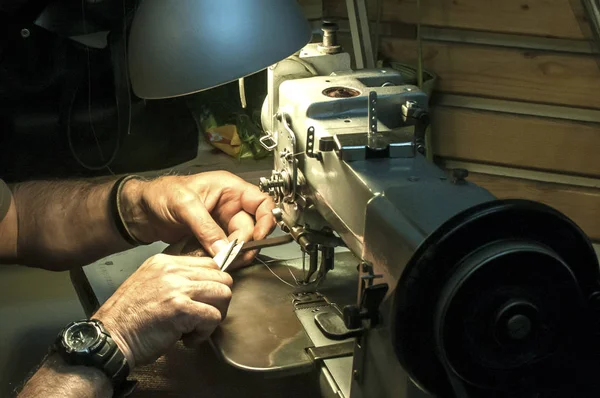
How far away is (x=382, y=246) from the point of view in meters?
0.97

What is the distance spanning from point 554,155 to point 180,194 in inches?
52.7

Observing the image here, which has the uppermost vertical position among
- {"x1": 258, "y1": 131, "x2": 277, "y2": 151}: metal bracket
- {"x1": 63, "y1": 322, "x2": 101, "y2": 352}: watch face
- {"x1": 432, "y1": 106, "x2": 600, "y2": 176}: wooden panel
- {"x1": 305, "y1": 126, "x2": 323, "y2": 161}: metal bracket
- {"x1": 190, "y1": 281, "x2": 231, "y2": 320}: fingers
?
{"x1": 305, "y1": 126, "x2": 323, "y2": 161}: metal bracket

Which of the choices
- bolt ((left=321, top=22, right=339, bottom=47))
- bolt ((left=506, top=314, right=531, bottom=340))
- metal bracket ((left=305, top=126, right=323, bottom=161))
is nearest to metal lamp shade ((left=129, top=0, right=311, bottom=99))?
metal bracket ((left=305, top=126, right=323, bottom=161))

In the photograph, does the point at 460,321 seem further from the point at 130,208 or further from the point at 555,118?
the point at 555,118

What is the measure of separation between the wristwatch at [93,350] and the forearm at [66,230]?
0.52 meters

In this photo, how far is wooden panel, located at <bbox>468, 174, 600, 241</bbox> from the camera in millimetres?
2400

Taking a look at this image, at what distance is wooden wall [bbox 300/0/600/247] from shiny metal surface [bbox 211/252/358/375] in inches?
40.7

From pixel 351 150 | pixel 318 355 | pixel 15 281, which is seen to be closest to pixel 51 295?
pixel 15 281

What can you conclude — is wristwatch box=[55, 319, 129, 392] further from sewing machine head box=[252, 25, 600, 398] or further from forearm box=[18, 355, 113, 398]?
sewing machine head box=[252, 25, 600, 398]

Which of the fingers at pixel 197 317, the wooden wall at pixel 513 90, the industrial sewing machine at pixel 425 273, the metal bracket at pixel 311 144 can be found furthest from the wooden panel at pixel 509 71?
the fingers at pixel 197 317

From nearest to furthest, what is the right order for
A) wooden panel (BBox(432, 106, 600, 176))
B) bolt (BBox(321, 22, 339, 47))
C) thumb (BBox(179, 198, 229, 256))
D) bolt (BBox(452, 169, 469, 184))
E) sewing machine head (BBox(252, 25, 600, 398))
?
sewing machine head (BBox(252, 25, 600, 398)) → bolt (BBox(452, 169, 469, 184)) → bolt (BBox(321, 22, 339, 47)) → thumb (BBox(179, 198, 229, 256)) → wooden panel (BBox(432, 106, 600, 176))

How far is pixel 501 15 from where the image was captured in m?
2.27

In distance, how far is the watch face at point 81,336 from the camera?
1.20 metres

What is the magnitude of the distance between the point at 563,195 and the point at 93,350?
174 centimetres
